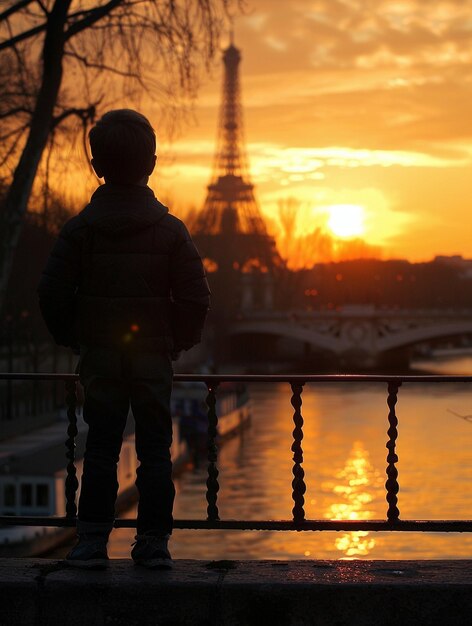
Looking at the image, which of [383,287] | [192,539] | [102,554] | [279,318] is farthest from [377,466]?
[383,287]

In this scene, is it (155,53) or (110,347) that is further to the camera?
(155,53)

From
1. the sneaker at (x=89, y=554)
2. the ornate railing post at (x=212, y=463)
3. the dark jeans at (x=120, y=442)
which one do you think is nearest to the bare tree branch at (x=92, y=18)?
the ornate railing post at (x=212, y=463)

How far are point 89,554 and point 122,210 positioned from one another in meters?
1.27

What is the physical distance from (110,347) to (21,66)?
25.0 ft

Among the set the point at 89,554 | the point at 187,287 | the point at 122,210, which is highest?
the point at 122,210

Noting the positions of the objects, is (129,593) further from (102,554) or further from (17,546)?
(17,546)

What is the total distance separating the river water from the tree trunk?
8.19 m

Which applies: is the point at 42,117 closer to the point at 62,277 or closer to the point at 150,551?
the point at 62,277

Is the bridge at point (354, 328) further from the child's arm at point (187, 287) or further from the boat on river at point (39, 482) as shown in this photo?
the child's arm at point (187, 287)

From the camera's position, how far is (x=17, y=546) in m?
26.2

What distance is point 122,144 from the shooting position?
4594mm

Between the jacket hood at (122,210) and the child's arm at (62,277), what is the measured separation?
0.29 feet

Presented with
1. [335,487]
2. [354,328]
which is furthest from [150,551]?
[354,328]

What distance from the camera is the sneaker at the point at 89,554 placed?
15.3 feet
